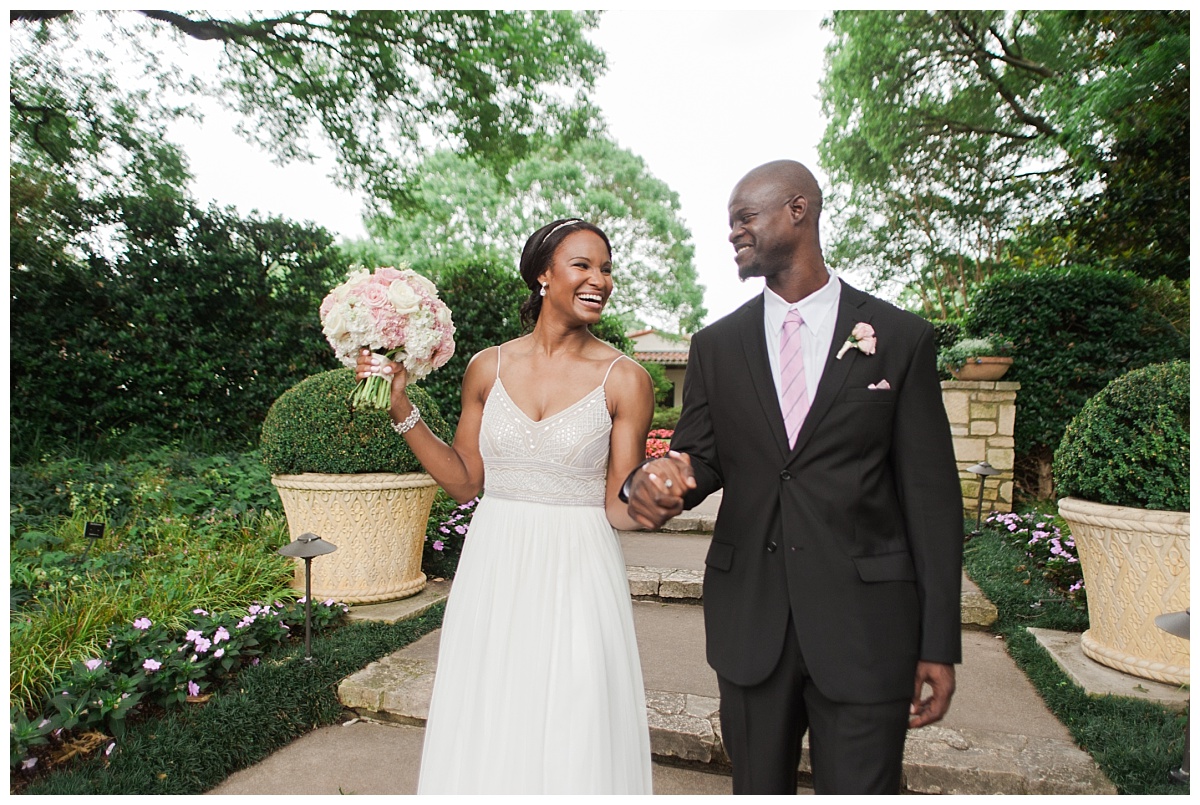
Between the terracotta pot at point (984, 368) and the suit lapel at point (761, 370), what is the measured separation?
22.9 ft

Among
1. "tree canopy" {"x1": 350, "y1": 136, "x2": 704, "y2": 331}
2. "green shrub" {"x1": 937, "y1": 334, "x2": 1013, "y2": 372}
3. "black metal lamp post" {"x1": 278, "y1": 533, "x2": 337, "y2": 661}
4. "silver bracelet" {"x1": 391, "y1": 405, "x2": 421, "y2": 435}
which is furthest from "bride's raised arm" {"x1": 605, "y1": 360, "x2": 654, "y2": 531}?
"tree canopy" {"x1": 350, "y1": 136, "x2": 704, "y2": 331}

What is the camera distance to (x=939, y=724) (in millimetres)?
3363

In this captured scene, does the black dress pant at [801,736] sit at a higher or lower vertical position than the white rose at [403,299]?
lower

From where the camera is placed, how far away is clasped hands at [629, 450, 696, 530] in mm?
1640

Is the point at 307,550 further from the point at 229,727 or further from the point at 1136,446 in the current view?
the point at 1136,446

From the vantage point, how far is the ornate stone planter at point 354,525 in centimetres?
488

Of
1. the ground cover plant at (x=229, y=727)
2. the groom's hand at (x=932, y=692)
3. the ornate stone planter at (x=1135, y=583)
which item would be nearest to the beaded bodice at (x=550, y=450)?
the groom's hand at (x=932, y=692)

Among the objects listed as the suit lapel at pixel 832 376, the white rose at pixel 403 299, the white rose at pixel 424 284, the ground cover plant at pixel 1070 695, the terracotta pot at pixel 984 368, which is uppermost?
the terracotta pot at pixel 984 368

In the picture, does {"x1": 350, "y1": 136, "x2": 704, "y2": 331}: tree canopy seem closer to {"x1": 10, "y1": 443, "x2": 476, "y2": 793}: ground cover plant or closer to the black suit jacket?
{"x1": 10, "y1": 443, "x2": 476, "y2": 793}: ground cover plant

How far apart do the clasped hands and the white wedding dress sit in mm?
674

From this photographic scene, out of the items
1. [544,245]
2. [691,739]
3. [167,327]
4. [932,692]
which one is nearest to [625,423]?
[544,245]

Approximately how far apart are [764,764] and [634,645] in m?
0.64

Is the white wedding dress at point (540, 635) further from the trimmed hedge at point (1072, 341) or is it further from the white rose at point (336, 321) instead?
the trimmed hedge at point (1072, 341)

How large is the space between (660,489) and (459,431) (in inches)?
47.8
